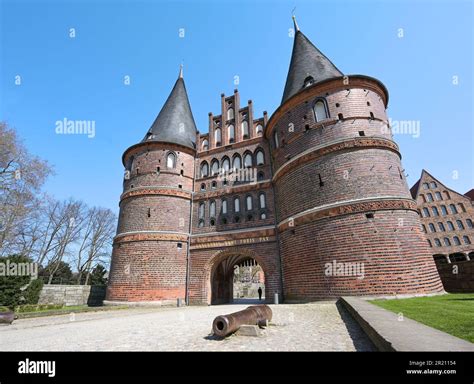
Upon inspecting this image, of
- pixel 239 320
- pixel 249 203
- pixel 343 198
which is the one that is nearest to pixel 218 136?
pixel 249 203

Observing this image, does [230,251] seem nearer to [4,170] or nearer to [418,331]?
[418,331]

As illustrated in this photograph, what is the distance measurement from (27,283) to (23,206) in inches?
214

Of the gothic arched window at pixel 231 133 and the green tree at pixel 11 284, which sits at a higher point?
the gothic arched window at pixel 231 133

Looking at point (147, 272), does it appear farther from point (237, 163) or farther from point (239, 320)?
point (239, 320)

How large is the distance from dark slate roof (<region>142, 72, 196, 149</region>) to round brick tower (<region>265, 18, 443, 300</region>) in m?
8.30

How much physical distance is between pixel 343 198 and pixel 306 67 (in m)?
9.34

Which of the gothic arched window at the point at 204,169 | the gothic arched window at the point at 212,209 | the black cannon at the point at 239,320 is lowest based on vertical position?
the black cannon at the point at 239,320

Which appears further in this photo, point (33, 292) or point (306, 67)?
point (306, 67)

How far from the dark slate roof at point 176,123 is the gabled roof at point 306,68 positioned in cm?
862

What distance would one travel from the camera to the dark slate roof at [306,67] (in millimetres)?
14805

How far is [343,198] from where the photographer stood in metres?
11.3

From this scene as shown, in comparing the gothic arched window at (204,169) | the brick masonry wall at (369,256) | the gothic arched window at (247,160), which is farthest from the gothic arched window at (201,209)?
the brick masonry wall at (369,256)

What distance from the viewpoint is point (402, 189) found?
11422 millimetres

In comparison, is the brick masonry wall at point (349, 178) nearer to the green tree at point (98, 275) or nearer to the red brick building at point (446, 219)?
the red brick building at point (446, 219)
